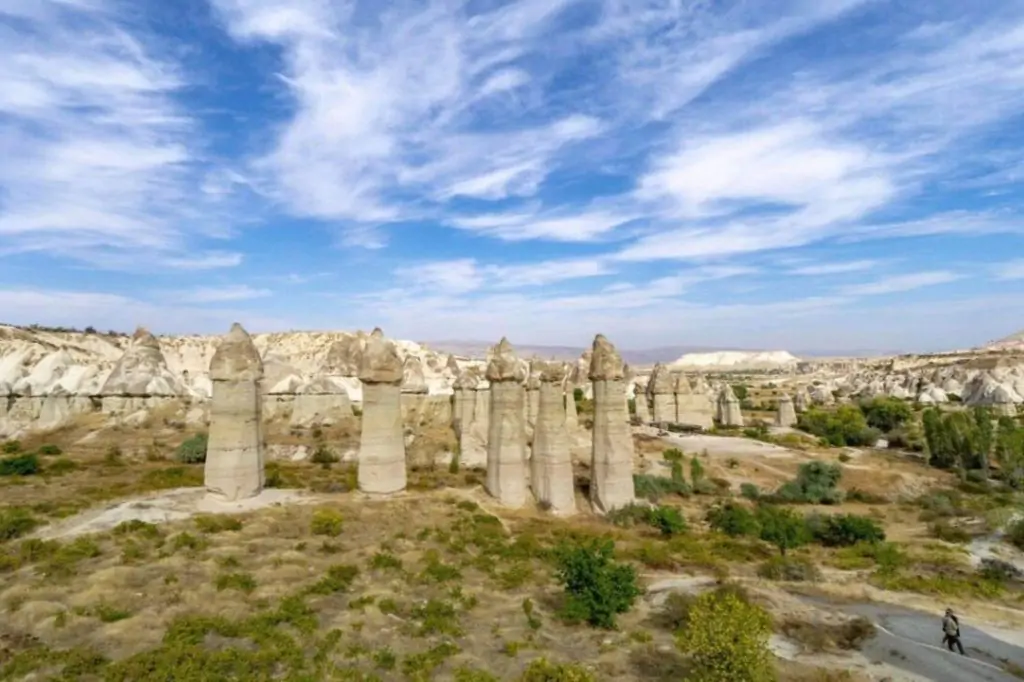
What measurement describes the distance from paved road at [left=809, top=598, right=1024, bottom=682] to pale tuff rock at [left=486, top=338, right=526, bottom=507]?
Result: 12.9 metres

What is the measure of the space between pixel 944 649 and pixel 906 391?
93.1 metres

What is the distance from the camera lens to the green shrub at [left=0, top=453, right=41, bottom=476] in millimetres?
26266

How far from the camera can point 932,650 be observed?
40.7 ft

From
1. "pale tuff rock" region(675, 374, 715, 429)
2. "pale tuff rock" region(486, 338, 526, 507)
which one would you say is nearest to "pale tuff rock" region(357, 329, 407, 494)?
"pale tuff rock" region(486, 338, 526, 507)

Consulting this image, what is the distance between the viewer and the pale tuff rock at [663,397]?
5519cm

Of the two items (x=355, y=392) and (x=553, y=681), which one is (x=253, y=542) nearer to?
(x=553, y=681)

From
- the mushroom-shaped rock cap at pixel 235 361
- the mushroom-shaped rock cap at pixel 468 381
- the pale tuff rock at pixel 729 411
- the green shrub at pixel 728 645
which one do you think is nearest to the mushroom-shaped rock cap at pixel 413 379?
the mushroom-shaped rock cap at pixel 468 381

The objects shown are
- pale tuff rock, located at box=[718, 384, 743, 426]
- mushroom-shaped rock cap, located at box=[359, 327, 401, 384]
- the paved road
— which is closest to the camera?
the paved road

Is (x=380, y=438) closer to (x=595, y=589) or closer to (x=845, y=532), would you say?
(x=595, y=589)

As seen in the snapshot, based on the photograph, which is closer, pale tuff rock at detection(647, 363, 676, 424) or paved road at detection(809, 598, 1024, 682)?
paved road at detection(809, 598, 1024, 682)

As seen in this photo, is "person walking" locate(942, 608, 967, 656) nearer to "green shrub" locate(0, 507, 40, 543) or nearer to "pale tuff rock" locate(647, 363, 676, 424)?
"green shrub" locate(0, 507, 40, 543)

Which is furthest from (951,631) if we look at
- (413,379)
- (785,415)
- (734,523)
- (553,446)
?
(785,415)

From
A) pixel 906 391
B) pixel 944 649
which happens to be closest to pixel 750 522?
pixel 944 649

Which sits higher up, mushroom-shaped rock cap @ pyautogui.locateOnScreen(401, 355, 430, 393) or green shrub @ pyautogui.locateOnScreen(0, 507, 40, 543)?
mushroom-shaped rock cap @ pyautogui.locateOnScreen(401, 355, 430, 393)
